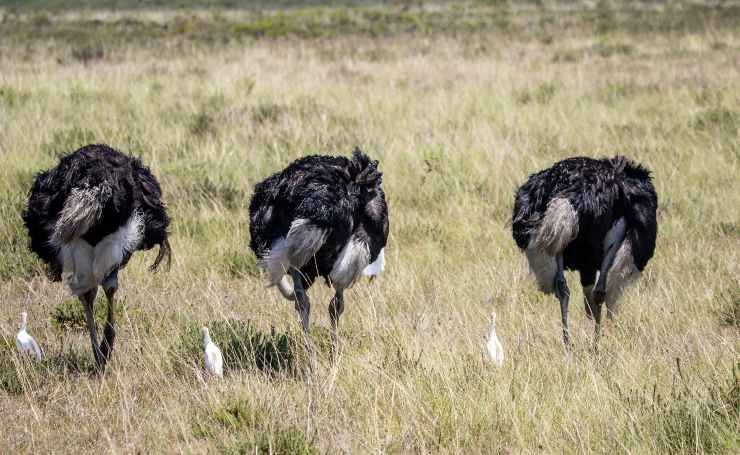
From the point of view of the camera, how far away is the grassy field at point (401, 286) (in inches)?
167

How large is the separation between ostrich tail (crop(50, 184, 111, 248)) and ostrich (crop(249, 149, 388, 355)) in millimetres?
866

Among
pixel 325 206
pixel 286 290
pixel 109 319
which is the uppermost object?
pixel 325 206

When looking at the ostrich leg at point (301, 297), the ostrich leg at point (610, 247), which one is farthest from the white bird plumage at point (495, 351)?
the ostrich leg at point (301, 297)

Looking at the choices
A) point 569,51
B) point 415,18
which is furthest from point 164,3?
point 569,51

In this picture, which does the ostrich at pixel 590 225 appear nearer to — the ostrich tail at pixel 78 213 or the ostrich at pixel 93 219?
the ostrich at pixel 93 219

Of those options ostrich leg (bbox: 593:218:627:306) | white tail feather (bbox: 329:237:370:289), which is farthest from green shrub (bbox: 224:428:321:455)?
ostrich leg (bbox: 593:218:627:306)

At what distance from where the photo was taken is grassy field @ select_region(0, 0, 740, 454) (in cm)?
425

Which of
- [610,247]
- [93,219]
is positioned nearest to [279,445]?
[93,219]

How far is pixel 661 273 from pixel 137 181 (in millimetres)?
3792

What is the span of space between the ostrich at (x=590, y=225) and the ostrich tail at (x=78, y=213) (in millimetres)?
2277

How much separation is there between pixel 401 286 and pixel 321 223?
6.03 feet

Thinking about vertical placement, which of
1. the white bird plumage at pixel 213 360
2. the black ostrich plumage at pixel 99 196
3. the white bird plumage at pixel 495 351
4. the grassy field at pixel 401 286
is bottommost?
the grassy field at pixel 401 286

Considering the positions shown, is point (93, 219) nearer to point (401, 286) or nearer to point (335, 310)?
point (335, 310)

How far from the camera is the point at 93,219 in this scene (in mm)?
4922
